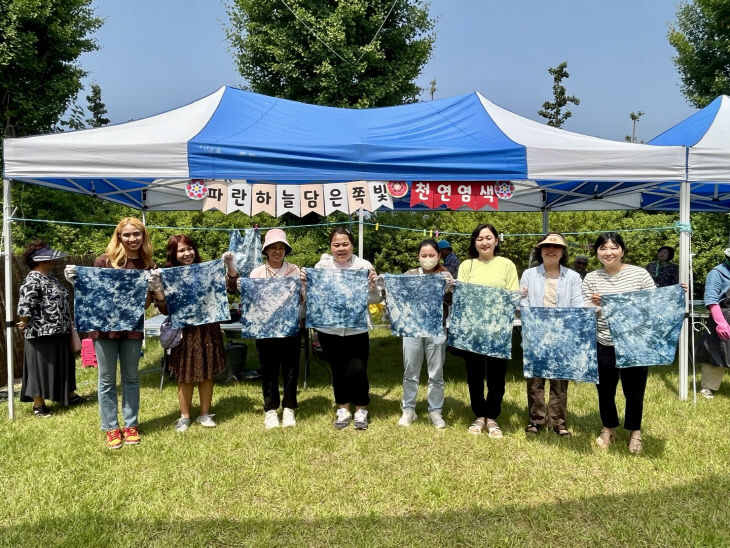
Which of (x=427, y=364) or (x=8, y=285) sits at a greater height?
(x=8, y=285)

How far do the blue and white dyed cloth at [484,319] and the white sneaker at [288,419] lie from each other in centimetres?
150

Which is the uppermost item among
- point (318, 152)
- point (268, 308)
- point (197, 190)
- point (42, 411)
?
point (318, 152)

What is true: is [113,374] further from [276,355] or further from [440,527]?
[440,527]

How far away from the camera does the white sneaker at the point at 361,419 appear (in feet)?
12.4

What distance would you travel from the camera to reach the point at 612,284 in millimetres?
3223

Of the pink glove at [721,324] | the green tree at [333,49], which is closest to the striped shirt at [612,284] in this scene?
the pink glove at [721,324]

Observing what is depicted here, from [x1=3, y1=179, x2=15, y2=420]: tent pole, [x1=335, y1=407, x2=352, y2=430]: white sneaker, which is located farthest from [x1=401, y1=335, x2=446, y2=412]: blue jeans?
[x1=3, y1=179, x2=15, y2=420]: tent pole

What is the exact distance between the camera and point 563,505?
271cm

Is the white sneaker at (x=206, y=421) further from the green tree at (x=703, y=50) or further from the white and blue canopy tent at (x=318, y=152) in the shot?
the green tree at (x=703, y=50)

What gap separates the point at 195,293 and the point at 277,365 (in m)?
0.90

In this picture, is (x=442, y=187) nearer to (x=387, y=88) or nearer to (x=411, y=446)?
(x=411, y=446)

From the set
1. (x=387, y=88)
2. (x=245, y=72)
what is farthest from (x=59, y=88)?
(x=387, y=88)

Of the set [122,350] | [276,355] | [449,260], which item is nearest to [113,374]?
[122,350]

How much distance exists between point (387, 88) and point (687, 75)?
7.96m
